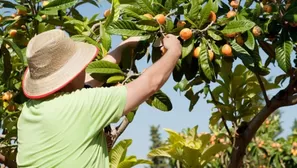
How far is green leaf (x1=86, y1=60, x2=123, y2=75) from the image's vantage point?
73.9 inches

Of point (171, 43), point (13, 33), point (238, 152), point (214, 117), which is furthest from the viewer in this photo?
point (214, 117)


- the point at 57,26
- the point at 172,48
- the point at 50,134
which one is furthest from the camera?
the point at 57,26

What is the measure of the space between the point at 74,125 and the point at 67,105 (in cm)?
6

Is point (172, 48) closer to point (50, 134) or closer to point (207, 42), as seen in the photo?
point (207, 42)

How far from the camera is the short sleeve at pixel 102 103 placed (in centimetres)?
155

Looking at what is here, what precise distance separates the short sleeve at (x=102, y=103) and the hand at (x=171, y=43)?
26 cm

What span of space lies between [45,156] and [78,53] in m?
0.30

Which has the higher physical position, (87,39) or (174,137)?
(87,39)

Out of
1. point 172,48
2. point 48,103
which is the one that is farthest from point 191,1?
point 48,103

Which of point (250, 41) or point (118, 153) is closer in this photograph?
point (250, 41)

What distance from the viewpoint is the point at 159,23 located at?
1930 millimetres

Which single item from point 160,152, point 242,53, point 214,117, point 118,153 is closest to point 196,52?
point 242,53

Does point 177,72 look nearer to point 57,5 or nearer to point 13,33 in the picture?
point 57,5

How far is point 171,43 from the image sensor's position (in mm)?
1821
